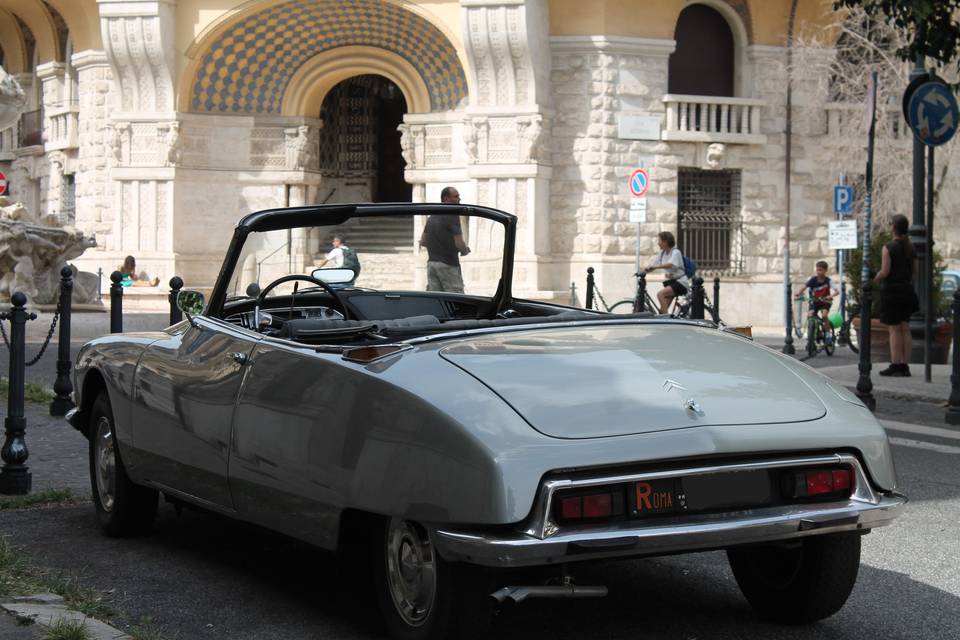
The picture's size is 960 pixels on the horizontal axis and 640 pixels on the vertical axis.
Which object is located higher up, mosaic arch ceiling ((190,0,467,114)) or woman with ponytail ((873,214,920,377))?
mosaic arch ceiling ((190,0,467,114))

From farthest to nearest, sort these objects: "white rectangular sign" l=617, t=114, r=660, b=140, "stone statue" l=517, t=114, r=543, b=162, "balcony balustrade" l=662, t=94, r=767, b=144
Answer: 1. "balcony balustrade" l=662, t=94, r=767, b=144
2. "white rectangular sign" l=617, t=114, r=660, b=140
3. "stone statue" l=517, t=114, r=543, b=162

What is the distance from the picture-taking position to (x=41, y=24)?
113ft

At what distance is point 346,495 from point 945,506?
12.9ft

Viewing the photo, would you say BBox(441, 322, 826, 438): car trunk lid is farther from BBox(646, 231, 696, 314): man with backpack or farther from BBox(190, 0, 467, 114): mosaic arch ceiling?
BBox(190, 0, 467, 114): mosaic arch ceiling

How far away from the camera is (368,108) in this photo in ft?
107

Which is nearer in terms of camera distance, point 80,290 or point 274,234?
point 274,234

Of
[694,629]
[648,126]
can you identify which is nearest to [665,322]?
[694,629]

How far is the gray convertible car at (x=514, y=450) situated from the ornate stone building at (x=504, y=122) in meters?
22.0

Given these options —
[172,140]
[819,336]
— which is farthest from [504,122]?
[819,336]

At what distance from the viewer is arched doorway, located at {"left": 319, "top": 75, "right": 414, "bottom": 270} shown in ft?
106

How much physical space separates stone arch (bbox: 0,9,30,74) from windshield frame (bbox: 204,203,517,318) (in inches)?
1296

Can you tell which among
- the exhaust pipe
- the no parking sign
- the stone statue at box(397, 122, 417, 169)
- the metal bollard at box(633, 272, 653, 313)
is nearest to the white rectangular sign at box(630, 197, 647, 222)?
the no parking sign

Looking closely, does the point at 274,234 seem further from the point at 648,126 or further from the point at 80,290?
the point at 648,126

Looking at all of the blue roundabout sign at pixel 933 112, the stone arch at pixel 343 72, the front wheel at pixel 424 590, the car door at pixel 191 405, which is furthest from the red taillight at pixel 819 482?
the stone arch at pixel 343 72
